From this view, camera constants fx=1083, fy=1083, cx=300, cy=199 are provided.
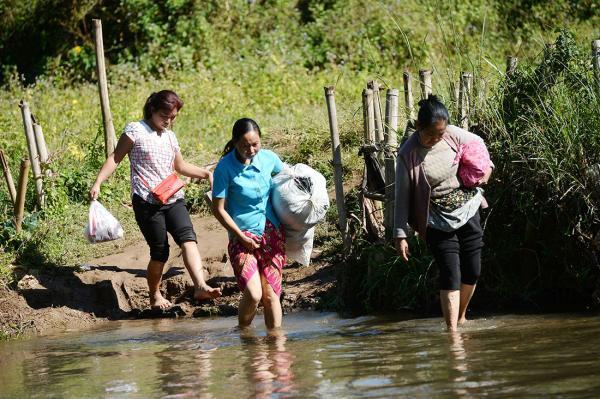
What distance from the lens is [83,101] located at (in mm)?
13789

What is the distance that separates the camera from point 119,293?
8.90m

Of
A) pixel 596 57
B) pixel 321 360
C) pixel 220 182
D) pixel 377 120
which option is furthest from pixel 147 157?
pixel 596 57

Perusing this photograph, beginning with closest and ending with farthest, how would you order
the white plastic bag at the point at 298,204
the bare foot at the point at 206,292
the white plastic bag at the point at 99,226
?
the white plastic bag at the point at 298,204 < the bare foot at the point at 206,292 < the white plastic bag at the point at 99,226

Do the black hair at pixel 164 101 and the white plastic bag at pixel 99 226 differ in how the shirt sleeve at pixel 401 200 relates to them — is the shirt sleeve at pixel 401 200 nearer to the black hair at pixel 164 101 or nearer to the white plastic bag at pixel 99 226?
the black hair at pixel 164 101

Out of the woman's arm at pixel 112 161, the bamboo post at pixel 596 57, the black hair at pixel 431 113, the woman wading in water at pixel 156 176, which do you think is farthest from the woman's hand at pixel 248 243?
the bamboo post at pixel 596 57

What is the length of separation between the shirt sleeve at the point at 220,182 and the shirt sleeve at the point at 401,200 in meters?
1.08

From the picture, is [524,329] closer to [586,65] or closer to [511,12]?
[586,65]

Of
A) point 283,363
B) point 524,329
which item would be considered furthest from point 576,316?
point 283,363

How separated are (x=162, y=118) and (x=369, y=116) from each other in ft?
5.24

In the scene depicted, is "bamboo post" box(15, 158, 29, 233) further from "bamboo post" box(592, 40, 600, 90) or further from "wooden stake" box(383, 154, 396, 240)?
"bamboo post" box(592, 40, 600, 90)

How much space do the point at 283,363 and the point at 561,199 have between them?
2370 millimetres

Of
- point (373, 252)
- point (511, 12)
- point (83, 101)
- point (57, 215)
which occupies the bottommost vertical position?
point (373, 252)

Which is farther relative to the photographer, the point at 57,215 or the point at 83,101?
the point at 83,101

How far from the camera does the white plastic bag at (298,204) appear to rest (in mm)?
7066
